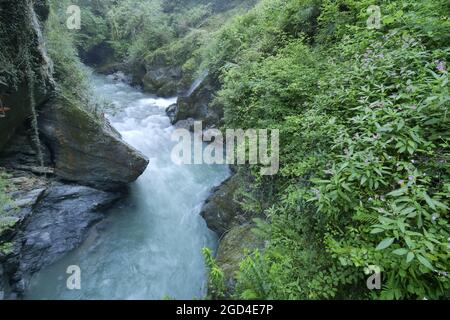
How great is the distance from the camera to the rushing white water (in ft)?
19.6

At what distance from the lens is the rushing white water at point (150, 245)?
5.96 meters

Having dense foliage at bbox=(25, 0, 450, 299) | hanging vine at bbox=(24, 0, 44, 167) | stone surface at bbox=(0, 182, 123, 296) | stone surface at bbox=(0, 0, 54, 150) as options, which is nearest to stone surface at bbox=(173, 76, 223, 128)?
dense foliage at bbox=(25, 0, 450, 299)

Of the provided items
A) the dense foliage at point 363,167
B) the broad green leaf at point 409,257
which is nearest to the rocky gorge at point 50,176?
the dense foliage at point 363,167

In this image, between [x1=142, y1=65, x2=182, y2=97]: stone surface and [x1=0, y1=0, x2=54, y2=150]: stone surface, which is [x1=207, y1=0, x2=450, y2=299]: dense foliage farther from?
[x1=142, y1=65, x2=182, y2=97]: stone surface

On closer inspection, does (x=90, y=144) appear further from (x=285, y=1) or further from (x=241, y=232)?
(x=285, y=1)

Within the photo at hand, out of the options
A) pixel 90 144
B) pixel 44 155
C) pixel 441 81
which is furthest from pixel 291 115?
pixel 44 155

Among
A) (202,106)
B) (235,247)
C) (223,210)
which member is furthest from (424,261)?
(202,106)

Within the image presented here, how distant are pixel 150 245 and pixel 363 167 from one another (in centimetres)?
569

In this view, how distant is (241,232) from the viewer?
5316 millimetres

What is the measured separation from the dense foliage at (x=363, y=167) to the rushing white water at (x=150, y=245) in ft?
9.73

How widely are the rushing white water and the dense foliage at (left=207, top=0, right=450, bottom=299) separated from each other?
2.97 meters

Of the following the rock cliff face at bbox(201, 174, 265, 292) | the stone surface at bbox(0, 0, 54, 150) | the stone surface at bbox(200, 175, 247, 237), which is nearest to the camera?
the rock cliff face at bbox(201, 174, 265, 292)

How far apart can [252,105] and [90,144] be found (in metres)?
4.12

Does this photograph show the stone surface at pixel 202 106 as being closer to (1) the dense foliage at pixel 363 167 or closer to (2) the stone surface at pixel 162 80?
(2) the stone surface at pixel 162 80
